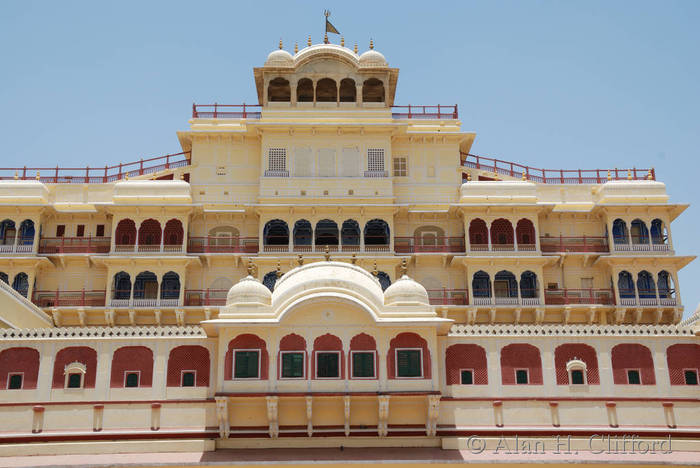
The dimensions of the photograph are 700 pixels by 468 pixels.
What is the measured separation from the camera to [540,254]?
3844 centimetres

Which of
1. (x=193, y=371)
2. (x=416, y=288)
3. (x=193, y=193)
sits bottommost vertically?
(x=193, y=371)

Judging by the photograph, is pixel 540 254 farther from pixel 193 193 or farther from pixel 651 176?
pixel 193 193

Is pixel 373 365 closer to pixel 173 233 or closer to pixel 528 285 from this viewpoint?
pixel 528 285

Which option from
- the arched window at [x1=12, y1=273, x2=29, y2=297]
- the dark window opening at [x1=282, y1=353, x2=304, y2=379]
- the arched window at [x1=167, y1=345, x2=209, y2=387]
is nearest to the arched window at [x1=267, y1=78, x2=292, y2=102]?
the arched window at [x1=12, y1=273, x2=29, y2=297]

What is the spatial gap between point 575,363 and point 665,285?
13516 mm

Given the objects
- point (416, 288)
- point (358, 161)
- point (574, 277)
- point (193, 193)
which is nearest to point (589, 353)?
point (416, 288)

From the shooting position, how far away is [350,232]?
129 feet

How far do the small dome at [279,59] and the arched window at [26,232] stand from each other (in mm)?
14662

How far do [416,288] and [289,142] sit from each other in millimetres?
15102

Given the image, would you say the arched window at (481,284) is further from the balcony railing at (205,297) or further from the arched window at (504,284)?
the balcony railing at (205,297)

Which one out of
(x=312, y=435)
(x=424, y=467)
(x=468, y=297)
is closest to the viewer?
(x=424, y=467)

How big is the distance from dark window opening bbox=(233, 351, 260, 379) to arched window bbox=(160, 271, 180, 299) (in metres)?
12.6

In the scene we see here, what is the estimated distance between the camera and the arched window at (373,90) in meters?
42.3

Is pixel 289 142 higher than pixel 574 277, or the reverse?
pixel 289 142
